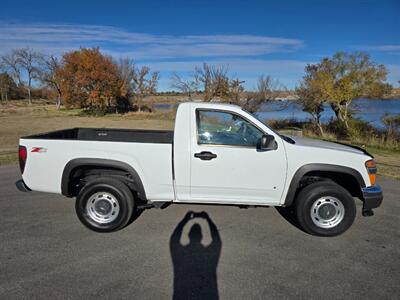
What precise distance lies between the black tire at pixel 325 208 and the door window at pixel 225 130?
1.07 m

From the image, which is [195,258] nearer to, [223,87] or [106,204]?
[106,204]

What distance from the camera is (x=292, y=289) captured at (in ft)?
9.11

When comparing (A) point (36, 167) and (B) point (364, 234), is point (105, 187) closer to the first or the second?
(A) point (36, 167)

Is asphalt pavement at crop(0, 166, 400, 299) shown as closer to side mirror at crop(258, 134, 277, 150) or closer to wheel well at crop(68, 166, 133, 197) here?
wheel well at crop(68, 166, 133, 197)

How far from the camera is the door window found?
152 inches


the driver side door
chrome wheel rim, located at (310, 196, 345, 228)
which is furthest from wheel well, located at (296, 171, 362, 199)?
the driver side door

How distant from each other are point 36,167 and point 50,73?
5977cm

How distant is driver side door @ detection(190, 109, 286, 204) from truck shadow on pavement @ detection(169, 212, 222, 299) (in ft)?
1.78

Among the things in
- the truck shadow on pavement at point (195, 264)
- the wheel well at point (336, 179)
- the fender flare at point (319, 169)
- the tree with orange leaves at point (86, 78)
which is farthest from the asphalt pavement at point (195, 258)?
the tree with orange leaves at point (86, 78)

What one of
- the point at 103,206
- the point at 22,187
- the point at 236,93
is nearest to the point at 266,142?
the point at 103,206

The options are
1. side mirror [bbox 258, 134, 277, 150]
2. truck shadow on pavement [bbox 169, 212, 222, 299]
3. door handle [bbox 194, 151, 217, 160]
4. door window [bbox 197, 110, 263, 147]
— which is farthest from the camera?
door window [bbox 197, 110, 263, 147]

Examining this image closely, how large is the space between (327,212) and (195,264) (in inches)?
81.4

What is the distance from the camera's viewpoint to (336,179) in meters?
4.23

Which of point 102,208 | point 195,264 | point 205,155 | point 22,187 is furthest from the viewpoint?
point 22,187
